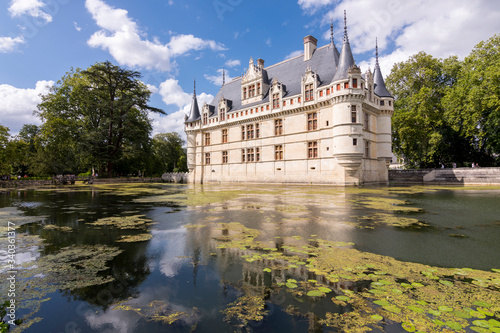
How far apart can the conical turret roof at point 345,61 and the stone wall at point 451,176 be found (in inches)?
668

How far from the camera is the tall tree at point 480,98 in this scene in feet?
86.0

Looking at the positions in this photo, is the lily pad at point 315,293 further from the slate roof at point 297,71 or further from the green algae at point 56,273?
the slate roof at point 297,71

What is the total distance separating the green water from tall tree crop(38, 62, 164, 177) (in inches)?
1296

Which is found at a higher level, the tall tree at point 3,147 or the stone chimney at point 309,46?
the stone chimney at point 309,46

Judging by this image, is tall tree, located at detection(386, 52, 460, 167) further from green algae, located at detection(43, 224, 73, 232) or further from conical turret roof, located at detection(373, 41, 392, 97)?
green algae, located at detection(43, 224, 73, 232)

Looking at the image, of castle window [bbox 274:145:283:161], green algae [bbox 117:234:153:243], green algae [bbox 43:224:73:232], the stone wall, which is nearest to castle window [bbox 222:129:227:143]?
castle window [bbox 274:145:283:161]

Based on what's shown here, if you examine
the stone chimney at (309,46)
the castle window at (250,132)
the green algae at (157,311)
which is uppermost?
the stone chimney at (309,46)

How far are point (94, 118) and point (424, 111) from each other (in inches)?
1933

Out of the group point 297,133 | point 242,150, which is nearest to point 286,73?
point 297,133

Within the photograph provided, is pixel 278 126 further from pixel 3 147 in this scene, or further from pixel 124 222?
pixel 3 147

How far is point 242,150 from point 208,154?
7500 millimetres

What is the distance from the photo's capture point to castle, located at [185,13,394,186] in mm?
24625

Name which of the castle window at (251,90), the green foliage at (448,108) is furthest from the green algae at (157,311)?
the green foliage at (448,108)

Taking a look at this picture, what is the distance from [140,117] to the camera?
141 feet
